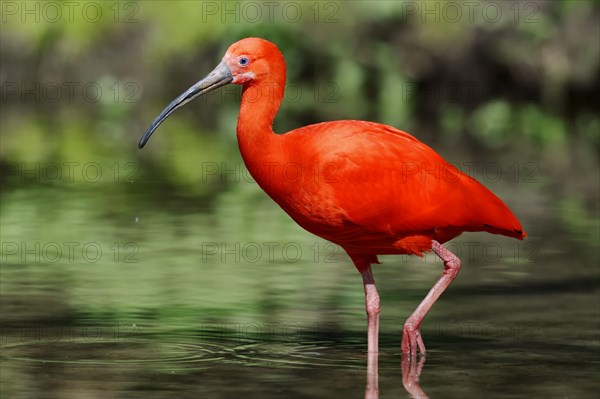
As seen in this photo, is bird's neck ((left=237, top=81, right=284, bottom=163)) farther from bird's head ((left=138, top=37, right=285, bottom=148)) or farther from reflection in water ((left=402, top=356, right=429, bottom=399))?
reflection in water ((left=402, top=356, right=429, bottom=399))

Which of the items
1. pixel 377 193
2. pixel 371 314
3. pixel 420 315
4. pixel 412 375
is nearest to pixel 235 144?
pixel 371 314

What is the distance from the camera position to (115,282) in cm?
1141

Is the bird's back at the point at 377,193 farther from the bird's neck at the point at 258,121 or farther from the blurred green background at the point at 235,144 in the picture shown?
the blurred green background at the point at 235,144

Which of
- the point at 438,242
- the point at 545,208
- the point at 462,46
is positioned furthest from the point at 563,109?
the point at 438,242

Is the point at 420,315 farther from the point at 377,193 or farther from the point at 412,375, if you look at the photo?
the point at 377,193

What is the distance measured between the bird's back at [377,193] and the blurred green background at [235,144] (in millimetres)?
938

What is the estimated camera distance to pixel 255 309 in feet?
34.0

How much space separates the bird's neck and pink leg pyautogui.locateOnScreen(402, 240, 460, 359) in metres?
1.30

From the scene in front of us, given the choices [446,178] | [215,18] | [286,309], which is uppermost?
[215,18]

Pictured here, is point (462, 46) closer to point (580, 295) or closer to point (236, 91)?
point (236, 91)

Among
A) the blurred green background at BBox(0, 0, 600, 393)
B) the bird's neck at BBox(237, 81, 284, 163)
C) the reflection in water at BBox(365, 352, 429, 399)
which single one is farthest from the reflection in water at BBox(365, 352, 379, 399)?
the bird's neck at BBox(237, 81, 284, 163)

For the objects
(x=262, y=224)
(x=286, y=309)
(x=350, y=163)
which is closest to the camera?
(x=350, y=163)

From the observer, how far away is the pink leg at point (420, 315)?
8.77 metres

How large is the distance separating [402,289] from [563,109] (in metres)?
18.6
